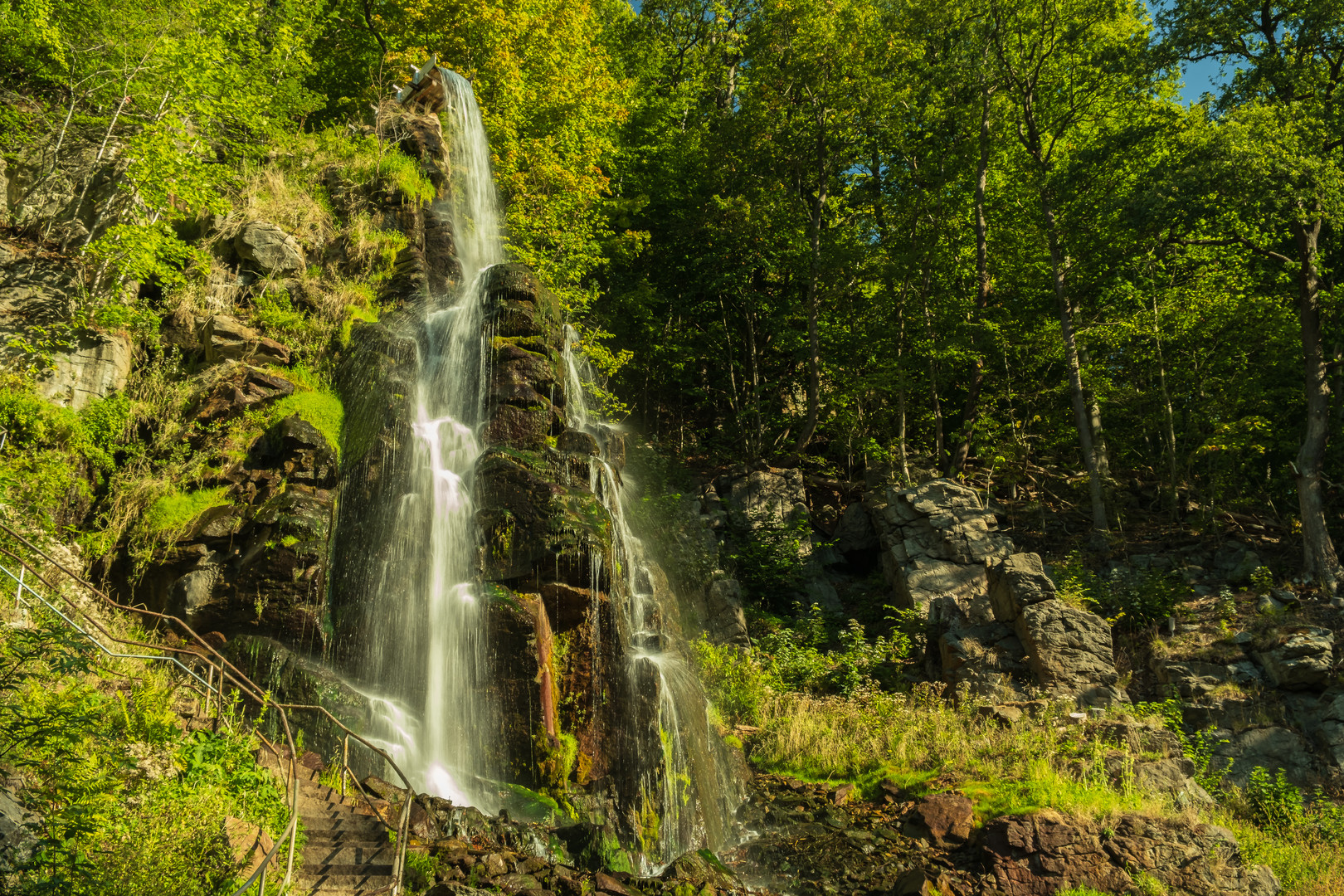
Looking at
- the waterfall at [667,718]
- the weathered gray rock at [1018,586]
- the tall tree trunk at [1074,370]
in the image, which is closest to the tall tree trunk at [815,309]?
the tall tree trunk at [1074,370]

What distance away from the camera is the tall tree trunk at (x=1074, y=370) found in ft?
58.5

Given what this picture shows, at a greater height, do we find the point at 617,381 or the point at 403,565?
the point at 617,381

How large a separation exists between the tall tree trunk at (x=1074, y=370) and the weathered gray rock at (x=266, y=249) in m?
16.2

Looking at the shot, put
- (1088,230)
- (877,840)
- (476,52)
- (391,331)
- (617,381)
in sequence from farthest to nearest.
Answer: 1. (617,381)
2. (476,52)
3. (1088,230)
4. (391,331)
5. (877,840)

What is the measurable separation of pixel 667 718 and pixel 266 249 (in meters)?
10.1

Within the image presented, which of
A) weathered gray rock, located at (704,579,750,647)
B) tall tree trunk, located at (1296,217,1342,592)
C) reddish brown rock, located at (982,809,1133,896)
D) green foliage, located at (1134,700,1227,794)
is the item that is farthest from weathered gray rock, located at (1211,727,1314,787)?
weathered gray rock, located at (704,579,750,647)

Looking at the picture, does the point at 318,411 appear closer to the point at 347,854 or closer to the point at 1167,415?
the point at 347,854

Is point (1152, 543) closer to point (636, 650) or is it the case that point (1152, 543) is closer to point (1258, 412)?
point (1258, 412)

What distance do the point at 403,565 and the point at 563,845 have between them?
13.3 feet

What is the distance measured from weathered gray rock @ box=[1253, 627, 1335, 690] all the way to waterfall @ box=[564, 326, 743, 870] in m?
8.99

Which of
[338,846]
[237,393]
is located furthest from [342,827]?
[237,393]

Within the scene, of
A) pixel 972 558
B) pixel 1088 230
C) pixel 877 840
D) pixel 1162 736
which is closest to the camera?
pixel 877 840

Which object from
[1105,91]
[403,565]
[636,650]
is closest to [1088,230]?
[1105,91]

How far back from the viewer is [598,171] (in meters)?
20.8
